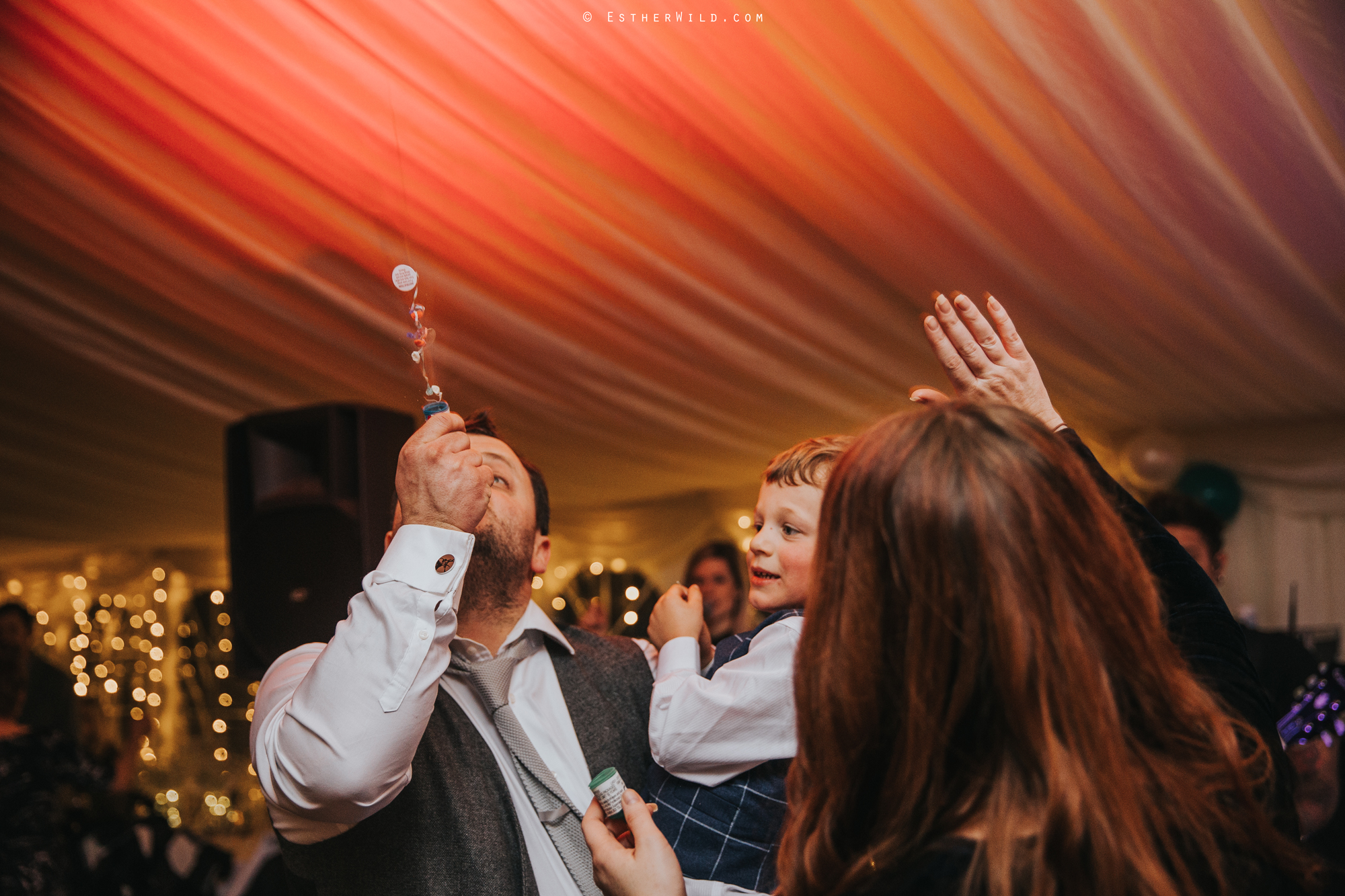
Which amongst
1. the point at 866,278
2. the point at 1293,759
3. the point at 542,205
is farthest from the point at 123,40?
the point at 1293,759

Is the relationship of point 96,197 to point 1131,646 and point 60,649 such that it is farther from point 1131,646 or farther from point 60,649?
point 60,649

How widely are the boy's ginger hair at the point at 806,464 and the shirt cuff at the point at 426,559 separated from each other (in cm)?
62

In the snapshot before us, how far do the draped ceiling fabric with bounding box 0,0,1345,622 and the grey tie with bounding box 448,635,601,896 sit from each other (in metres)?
1.30

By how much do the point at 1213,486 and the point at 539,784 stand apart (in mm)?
3410

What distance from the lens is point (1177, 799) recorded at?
2.30 feet

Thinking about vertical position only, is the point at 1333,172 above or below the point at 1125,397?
above

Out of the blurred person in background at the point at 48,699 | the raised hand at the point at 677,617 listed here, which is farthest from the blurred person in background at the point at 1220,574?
the blurred person in background at the point at 48,699

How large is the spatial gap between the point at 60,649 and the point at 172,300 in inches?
207

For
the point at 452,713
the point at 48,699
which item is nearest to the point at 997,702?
the point at 452,713

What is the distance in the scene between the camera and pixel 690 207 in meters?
2.47

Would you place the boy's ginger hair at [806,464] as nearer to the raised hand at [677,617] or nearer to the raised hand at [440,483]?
the raised hand at [677,617]

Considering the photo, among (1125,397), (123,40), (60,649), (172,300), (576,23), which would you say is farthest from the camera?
(60,649)

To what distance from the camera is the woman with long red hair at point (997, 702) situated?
2.20 feet

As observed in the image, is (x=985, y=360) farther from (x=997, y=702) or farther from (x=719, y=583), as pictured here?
(x=719, y=583)
